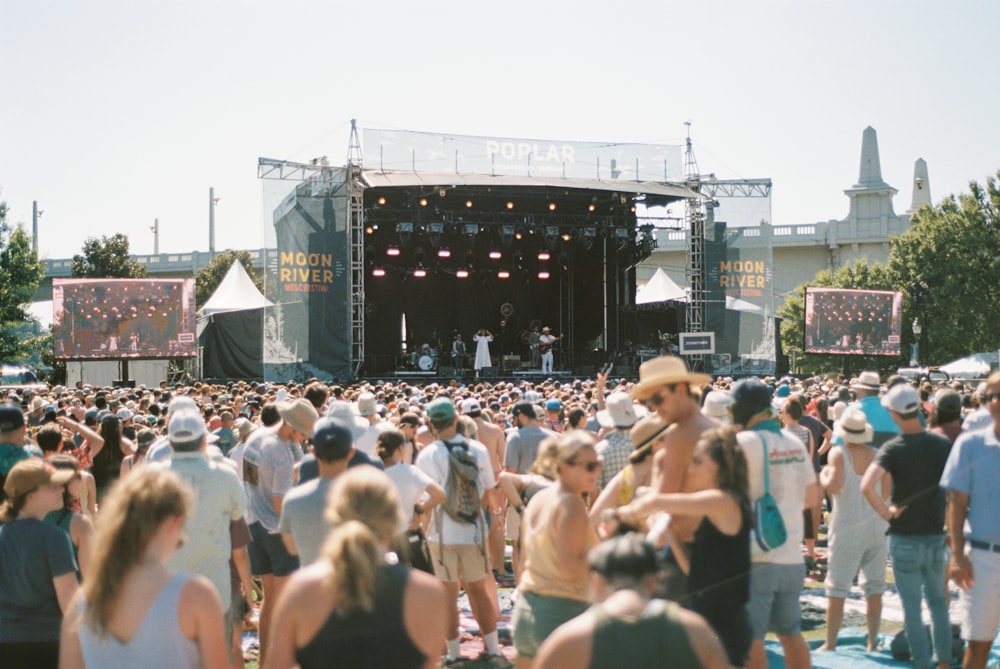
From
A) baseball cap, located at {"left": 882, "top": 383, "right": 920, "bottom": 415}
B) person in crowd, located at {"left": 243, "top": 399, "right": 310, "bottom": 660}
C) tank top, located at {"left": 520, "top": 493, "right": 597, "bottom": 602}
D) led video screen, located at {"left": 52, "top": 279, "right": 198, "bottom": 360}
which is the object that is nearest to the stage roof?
led video screen, located at {"left": 52, "top": 279, "right": 198, "bottom": 360}

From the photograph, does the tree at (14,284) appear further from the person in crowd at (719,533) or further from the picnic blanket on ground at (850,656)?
the person in crowd at (719,533)

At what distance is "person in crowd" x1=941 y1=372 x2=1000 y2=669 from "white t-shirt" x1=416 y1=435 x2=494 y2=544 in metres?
2.48

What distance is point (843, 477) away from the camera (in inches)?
248

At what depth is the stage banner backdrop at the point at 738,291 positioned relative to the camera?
24781 mm

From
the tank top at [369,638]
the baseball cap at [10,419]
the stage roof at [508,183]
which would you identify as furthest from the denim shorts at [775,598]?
the stage roof at [508,183]

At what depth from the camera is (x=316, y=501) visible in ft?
14.5

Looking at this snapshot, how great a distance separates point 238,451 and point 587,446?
400 centimetres

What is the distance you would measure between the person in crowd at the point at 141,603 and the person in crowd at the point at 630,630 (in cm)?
95

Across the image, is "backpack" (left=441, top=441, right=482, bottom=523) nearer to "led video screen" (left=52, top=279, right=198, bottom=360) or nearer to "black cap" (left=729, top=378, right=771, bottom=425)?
"black cap" (left=729, top=378, right=771, bottom=425)

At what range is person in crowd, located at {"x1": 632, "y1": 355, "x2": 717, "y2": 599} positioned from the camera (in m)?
4.02

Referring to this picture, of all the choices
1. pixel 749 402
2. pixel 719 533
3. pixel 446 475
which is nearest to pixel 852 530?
pixel 749 402

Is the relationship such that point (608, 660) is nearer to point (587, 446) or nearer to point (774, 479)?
point (587, 446)

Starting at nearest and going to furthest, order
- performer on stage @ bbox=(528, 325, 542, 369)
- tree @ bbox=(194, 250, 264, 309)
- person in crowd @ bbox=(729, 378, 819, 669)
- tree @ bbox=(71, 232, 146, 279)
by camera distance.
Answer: person in crowd @ bbox=(729, 378, 819, 669)
performer on stage @ bbox=(528, 325, 542, 369)
tree @ bbox=(71, 232, 146, 279)
tree @ bbox=(194, 250, 264, 309)

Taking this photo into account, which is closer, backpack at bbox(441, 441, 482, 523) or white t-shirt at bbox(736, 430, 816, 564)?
white t-shirt at bbox(736, 430, 816, 564)
